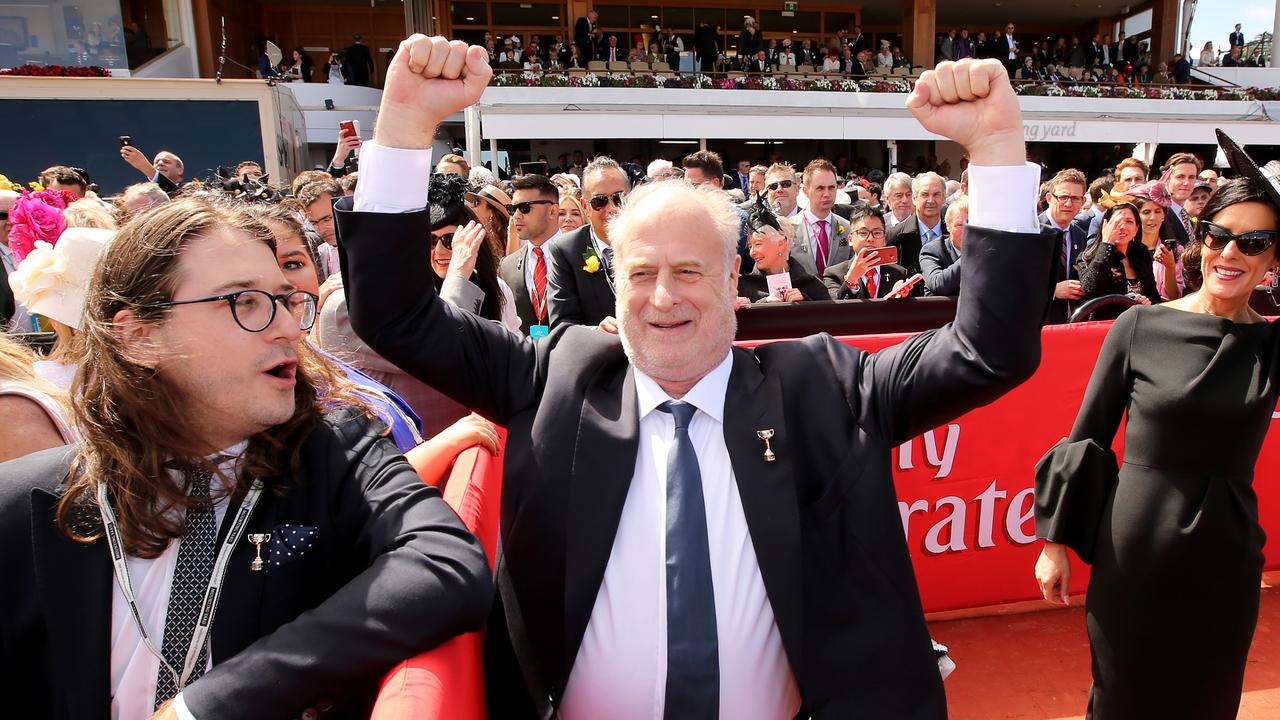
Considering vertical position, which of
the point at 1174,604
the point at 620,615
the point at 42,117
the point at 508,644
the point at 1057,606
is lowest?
the point at 1057,606

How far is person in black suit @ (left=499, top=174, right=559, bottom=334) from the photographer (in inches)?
210

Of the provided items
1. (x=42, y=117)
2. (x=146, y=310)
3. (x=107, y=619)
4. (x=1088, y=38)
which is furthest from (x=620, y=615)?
(x=1088, y=38)

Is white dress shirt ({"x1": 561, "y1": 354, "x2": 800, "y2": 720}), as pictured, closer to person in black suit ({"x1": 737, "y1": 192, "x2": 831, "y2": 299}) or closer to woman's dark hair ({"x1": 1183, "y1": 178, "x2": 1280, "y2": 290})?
woman's dark hair ({"x1": 1183, "y1": 178, "x2": 1280, "y2": 290})

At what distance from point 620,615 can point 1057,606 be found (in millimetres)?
2964

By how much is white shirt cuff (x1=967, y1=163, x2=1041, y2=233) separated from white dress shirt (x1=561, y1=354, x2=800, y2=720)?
2.54 feet

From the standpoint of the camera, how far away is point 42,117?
1784 centimetres

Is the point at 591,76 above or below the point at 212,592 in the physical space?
above

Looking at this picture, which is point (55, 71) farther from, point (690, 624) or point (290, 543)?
point (690, 624)

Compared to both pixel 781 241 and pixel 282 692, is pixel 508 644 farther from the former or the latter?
pixel 781 241

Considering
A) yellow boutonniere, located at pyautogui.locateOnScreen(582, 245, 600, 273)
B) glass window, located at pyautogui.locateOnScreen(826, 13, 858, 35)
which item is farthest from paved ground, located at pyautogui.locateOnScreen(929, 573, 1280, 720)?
glass window, located at pyautogui.locateOnScreen(826, 13, 858, 35)

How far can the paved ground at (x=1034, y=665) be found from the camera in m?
3.13

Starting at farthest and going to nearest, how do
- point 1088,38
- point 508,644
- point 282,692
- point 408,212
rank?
point 1088,38, point 508,644, point 408,212, point 282,692

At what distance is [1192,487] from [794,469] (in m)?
1.31

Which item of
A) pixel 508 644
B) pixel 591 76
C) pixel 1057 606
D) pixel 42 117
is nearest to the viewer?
pixel 508 644
